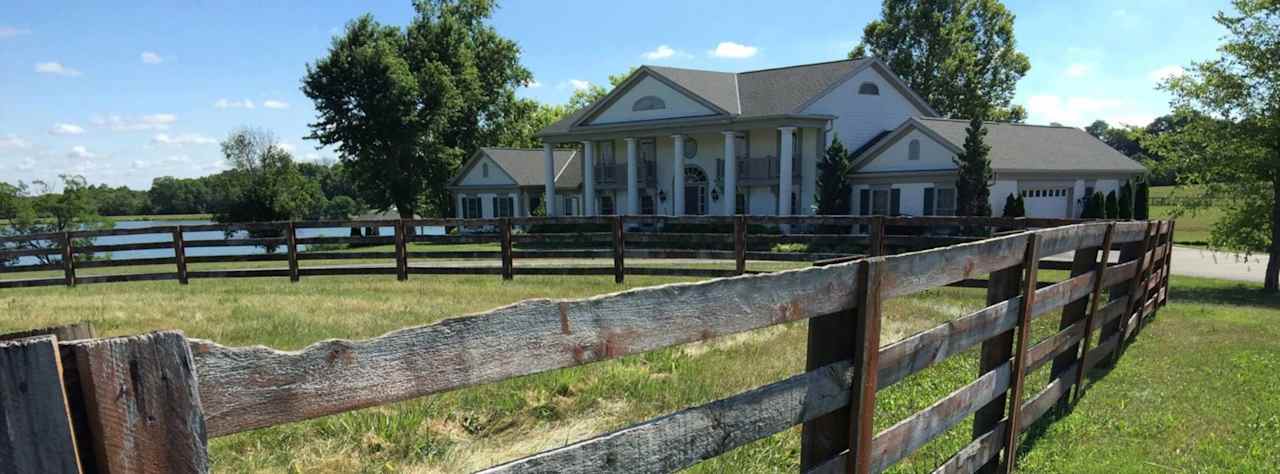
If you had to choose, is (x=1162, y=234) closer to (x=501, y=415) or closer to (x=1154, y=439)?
(x=1154, y=439)

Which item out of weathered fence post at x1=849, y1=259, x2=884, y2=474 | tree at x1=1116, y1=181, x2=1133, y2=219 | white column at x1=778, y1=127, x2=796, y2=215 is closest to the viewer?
weathered fence post at x1=849, y1=259, x2=884, y2=474

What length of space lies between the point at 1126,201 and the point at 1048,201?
16.3ft

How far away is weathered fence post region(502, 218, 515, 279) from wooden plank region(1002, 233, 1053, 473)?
939 centimetres

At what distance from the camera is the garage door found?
26500 millimetres

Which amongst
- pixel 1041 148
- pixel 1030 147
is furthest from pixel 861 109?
pixel 1041 148

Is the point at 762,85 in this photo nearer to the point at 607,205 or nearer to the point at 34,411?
the point at 607,205

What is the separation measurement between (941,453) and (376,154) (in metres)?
36.4

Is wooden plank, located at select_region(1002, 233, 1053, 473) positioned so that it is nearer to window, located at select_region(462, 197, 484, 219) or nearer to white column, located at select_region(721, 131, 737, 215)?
white column, located at select_region(721, 131, 737, 215)

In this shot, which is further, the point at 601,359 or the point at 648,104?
the point at 648,104

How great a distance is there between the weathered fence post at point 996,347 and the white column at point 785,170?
75.9ft

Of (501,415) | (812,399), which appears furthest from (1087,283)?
(501,415)

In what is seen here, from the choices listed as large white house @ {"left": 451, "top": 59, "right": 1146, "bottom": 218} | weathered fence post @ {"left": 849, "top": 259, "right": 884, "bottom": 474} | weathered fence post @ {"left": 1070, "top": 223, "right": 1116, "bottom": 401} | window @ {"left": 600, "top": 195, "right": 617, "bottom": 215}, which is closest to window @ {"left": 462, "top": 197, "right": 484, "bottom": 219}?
large white house @ {"left": 451, "top": 59, "right": 1146, "bottom": 218}

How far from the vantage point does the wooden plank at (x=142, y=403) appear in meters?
1.13

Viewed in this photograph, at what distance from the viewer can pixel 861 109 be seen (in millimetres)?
28531
